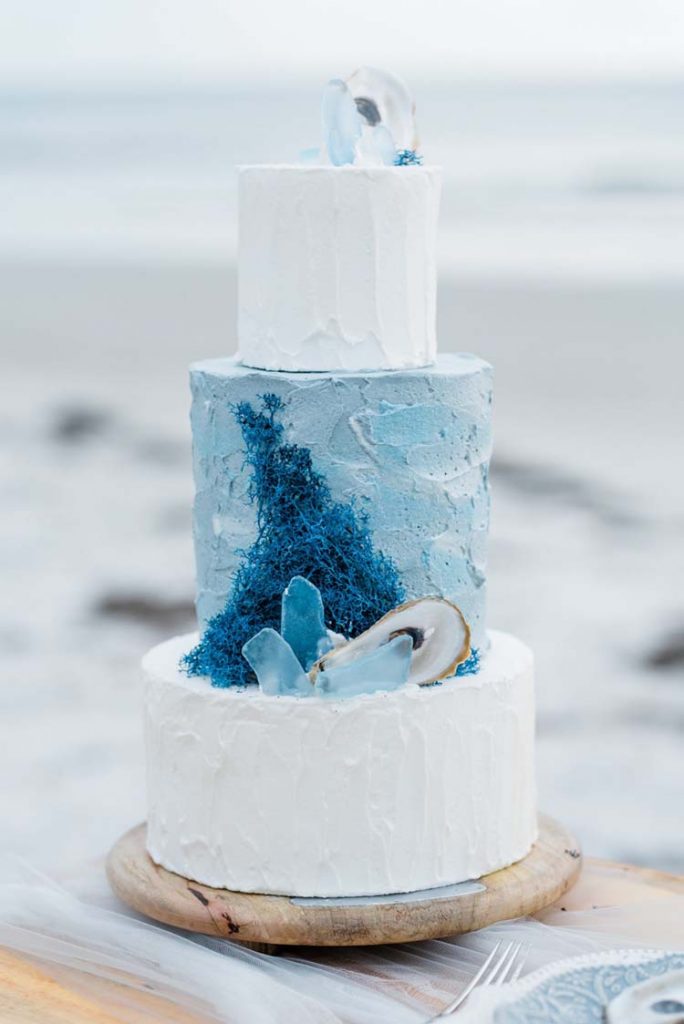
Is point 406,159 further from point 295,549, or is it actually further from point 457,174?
point 457,174

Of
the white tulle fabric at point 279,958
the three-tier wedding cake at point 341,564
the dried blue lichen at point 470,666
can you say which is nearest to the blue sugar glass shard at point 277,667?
the three-tier wedding cake at point 341,564

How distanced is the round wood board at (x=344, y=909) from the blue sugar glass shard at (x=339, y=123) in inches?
39.7

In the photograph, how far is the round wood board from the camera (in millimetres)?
1991

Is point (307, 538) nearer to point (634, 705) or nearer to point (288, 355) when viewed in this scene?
point (288, 355)

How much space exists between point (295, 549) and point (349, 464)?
0.14 metres

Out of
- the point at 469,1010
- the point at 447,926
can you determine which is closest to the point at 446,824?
the point at 447,926

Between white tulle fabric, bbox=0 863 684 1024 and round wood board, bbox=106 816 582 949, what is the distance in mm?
38

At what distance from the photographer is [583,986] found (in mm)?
1794

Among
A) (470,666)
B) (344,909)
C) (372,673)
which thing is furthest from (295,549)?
(344,909)

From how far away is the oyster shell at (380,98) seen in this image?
2129 mm

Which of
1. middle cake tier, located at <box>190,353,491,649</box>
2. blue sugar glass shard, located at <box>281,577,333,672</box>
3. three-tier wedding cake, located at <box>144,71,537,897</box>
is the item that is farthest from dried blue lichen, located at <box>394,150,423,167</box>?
blue sugar glass shard, located at <box>281,577,333,672</box>

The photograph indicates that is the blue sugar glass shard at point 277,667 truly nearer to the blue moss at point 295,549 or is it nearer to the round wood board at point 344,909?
the blue moss at point 295,549

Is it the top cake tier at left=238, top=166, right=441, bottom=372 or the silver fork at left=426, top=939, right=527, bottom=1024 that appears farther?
the top cake tier at left=238, top=166, right=441, bottom=372

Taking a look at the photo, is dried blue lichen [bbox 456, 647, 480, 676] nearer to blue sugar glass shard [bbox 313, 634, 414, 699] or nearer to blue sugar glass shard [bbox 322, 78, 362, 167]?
blue sugar glass shard [bbox 313, 634, 414, 699]
